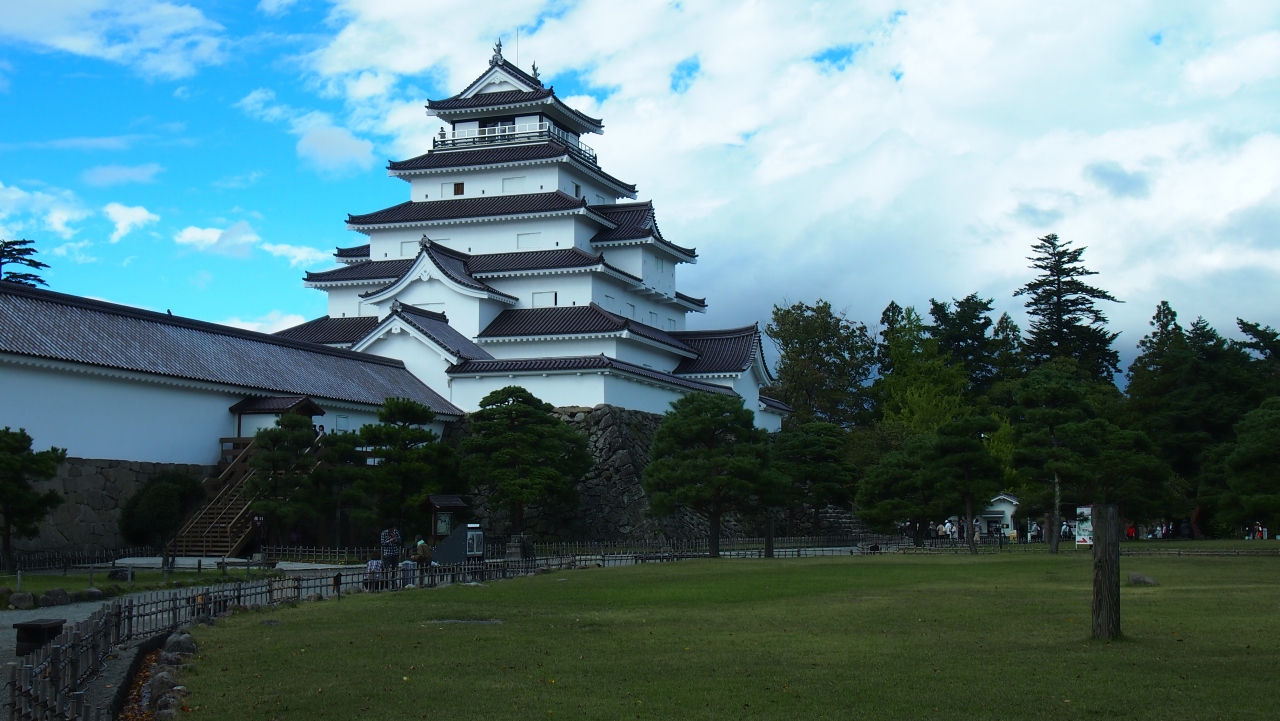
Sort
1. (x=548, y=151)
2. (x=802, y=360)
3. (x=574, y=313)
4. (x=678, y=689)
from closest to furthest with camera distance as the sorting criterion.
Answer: (x=678, y=689) → (x=574, y=313) → (x=548, y=151) → (x=802, y=360)

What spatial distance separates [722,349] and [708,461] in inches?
706

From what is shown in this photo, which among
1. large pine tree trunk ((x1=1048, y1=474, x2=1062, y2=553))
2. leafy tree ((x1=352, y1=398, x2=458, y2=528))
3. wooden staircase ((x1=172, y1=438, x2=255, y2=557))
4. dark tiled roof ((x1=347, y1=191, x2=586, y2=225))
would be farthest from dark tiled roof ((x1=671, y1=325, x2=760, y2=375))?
wooden staircase ((x1=172, y1=438, x2=255, y2=557))

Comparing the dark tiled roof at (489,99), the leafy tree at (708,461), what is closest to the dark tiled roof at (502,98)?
the dark tiled roof at (489,99)

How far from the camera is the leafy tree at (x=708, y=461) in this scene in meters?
34.6

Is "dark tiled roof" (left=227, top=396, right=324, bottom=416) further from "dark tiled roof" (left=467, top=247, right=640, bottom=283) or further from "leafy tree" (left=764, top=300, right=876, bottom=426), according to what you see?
"leafy tree" (left=764, top=300, right=876, bottom=426)

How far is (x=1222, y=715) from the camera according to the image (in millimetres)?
9641

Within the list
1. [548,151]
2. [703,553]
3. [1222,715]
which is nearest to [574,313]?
[548,151]

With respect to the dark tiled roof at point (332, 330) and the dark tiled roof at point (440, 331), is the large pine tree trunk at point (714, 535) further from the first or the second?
the dark tiled roof at point (332, 330)

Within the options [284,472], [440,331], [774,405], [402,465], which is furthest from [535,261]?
[284,472]

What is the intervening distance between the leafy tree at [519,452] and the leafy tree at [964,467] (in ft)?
40.3

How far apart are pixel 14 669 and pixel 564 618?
385 inches

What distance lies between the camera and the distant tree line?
39312mm

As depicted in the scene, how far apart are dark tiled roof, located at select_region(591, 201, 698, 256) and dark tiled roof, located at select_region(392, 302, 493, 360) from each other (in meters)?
8.55

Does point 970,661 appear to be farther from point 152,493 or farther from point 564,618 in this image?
point 152,493
